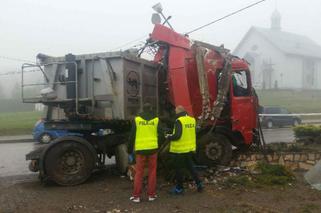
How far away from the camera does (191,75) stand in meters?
11.3

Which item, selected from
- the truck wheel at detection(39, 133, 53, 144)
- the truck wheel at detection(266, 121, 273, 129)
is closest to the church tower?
the truck wheel at detection(266, 121, 273, 129)

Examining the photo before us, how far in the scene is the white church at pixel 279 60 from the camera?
61.2 meters

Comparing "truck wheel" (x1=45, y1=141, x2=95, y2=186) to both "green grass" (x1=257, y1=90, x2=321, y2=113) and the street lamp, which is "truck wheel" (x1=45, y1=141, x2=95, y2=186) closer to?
the street lamp

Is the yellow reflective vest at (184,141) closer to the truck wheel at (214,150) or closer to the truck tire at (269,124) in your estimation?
the truck wheel at (214,150)

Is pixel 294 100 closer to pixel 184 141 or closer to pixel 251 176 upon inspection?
pixel 251 176

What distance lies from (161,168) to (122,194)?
4.86 ft

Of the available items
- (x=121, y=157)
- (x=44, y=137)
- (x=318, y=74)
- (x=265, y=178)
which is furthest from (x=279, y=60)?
(x=265, y=178)

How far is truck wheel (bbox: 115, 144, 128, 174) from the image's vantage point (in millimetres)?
10726

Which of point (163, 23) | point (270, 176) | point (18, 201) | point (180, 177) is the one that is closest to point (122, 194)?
point (180, 177)

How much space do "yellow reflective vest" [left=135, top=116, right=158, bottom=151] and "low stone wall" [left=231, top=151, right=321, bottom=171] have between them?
328 centimetres

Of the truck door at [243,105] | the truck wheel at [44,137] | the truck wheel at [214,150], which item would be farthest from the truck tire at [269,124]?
the truck wheel at [214,150]

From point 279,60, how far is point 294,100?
1571 cm

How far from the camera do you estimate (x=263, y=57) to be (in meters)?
62.9

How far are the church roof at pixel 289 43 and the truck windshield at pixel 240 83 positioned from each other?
50.8 metres
